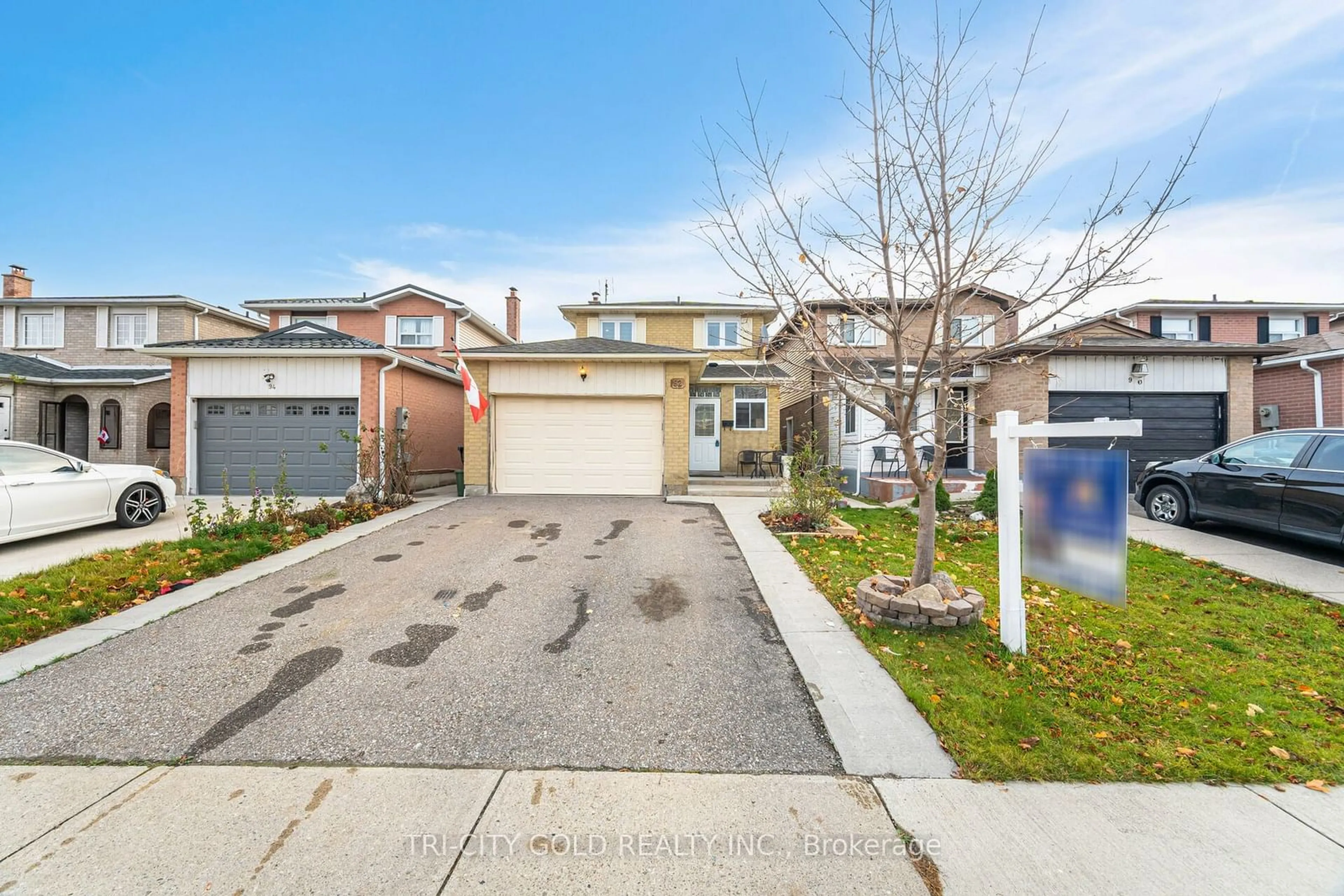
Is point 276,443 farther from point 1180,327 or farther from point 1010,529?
point 1180,327

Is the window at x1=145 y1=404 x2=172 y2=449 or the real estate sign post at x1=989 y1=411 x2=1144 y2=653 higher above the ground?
the window at x1=145 y1=404 x2=172 y2=449

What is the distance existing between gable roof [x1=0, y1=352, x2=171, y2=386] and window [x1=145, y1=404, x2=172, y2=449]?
36.1 inches

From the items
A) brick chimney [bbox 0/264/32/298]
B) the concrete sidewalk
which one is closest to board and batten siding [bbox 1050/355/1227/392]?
the concrete sidewalk

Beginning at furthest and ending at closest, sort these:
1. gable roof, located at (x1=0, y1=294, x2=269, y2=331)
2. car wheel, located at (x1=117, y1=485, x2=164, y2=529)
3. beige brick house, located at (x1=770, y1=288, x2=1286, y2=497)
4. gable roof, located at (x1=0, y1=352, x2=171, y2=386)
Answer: gable roof, located at (x1=0, y1=294, x2=269, y2=331) < gable roof, located at (x1=0, y1=352, x2=171, y2=386) < beige brick house, located at (x1=770, y1=288, x2=1286, y2=497) < car wheel, located at (x1=117, y1=485, x2=164, y2=529)

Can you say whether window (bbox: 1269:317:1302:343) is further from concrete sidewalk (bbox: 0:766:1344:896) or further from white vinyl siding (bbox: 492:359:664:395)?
concrete sidewalk (bbox: 0:766:1344:896)

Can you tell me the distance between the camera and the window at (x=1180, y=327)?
65.3 ft

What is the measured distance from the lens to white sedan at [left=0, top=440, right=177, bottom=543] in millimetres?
6535

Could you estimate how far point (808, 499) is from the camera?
816 cm

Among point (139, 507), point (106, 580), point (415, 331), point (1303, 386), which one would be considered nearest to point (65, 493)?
point (139, 507)

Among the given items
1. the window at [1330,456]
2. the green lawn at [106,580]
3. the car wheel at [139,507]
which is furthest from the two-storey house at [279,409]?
the window at [1330,456]

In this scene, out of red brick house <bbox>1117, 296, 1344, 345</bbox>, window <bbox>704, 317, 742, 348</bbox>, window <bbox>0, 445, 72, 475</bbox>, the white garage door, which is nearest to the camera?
window <bbox>0, 445, 72, 475</bbox>

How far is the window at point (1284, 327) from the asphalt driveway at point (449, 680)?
92.6 feet

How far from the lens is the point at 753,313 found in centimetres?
1691

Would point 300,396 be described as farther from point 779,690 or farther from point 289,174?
point 779,690
